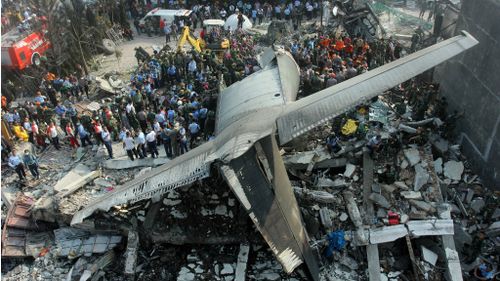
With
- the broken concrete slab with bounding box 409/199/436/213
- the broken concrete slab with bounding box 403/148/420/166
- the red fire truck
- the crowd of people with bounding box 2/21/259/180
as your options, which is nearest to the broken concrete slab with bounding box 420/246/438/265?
the broken concrete slab with bounding box 409/199/436/213

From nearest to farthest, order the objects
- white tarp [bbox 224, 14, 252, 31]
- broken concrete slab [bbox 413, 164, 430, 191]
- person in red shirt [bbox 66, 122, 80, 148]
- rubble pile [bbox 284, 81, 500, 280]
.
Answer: rubble pile [bbox 284, 81, 500, 280], broken concrete slab [bbox 413, 164, 430, 191], person in red shirt [bbox 66, 122, 80, 148], white tarp [bbox 224, 14, 252, 31]

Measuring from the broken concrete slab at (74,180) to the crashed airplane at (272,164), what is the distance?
3753mm

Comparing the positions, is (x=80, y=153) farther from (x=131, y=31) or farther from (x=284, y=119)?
(x=131, y=31)

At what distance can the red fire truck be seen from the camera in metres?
27.2

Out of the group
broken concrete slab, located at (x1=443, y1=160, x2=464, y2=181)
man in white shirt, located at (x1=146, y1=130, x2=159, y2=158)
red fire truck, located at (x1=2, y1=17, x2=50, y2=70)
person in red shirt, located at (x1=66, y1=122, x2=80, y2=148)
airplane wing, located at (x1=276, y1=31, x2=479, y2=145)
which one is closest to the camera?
airplane wing, located at (x1=276, y1=31, x2=479, y2=145)

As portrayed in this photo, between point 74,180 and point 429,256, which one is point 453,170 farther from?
point 74,180

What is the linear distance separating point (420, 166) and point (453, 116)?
333 cm

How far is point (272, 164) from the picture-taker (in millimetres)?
13359

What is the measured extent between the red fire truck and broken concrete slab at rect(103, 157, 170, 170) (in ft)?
40.9

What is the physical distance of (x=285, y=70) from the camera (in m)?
20.3

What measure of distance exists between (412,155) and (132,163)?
1185 centimetres

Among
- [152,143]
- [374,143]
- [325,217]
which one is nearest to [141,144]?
[152,143]

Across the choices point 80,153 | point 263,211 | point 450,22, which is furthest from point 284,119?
point 450,22

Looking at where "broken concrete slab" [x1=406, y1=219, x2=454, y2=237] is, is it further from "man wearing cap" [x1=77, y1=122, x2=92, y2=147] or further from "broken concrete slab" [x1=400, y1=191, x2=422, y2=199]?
"man wearing cap" [x1=77, y1=122, x2=92, y2=147]
